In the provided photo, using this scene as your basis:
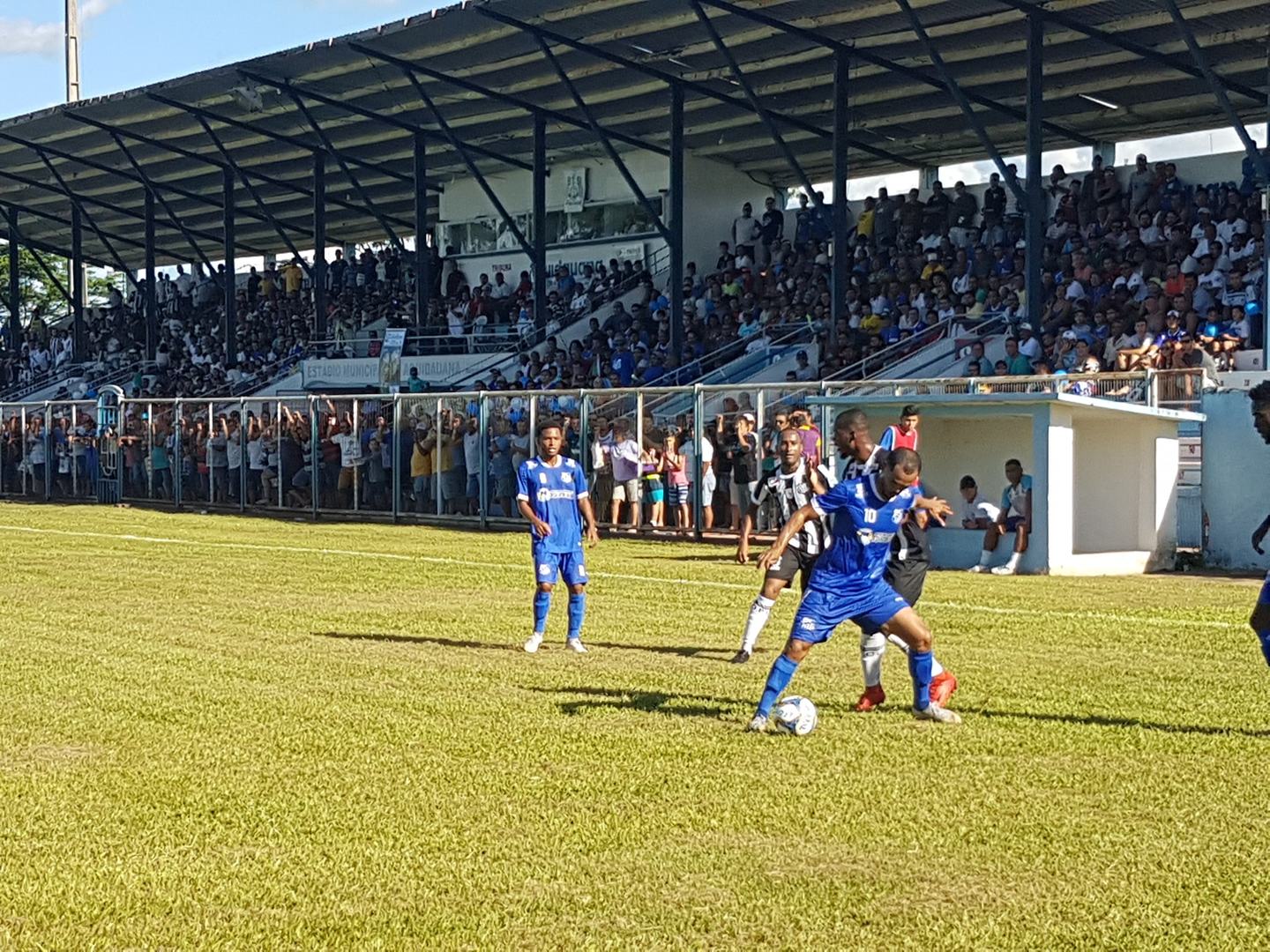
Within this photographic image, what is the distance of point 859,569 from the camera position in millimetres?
9445

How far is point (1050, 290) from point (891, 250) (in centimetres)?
609

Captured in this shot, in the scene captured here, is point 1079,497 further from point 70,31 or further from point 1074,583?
point 70,31

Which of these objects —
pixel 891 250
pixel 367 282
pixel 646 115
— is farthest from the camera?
pixel 367 282

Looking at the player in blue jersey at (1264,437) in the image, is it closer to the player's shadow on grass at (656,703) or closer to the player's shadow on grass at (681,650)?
the player's shadow on grass at (656,703)

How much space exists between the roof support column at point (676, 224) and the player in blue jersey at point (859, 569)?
27.9 meters

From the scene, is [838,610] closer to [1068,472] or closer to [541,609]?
[541,609]

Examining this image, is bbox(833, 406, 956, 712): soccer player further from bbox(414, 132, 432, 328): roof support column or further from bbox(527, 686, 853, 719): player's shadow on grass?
bbox(414, 132, 432, 328): roof support column

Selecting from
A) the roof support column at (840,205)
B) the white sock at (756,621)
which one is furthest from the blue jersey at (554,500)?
the roof support column at (840,205)

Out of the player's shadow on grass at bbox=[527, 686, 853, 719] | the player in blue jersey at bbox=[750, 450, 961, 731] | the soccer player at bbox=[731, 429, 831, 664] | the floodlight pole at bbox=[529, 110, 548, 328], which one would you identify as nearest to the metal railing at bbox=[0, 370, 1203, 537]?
the soccer player at bbox=[731, 429, 831, 664]

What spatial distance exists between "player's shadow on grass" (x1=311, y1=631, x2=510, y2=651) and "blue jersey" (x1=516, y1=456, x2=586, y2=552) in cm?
90

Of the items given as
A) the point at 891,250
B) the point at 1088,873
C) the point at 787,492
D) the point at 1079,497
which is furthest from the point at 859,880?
the point at 891,250

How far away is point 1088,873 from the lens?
6.65 metres

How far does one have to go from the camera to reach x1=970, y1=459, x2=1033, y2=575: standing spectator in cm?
2078

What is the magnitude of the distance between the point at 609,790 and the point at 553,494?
18.1 ft
